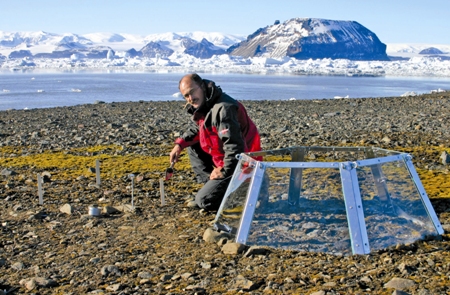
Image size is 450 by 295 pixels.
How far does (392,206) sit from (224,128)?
1090 millimetres

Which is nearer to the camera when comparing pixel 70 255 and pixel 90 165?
pixel 70 255

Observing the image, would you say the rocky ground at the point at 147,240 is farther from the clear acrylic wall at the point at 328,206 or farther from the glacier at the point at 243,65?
the glacier at the point at 243,65

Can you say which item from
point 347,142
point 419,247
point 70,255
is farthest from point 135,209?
point 347,142

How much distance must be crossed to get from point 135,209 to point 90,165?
2.05 metres

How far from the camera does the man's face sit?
12.0ft

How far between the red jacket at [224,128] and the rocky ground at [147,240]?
1.45 feet

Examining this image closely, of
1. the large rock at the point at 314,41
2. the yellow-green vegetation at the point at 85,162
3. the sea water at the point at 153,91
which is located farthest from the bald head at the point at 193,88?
the large rock at the point at 314,41

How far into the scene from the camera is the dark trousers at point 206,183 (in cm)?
380

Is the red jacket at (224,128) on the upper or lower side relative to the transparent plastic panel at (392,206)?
upper

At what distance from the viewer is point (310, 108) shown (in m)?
12.9

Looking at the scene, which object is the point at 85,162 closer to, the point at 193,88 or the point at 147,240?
the point at 193,88

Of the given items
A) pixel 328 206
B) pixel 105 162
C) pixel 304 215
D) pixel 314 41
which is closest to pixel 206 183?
pixel 304 215

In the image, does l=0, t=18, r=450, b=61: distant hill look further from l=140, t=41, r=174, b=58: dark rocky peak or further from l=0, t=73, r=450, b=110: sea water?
l=0, t=73, r=450, b=110: sea water

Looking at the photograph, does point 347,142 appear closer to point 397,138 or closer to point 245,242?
point 397,138
